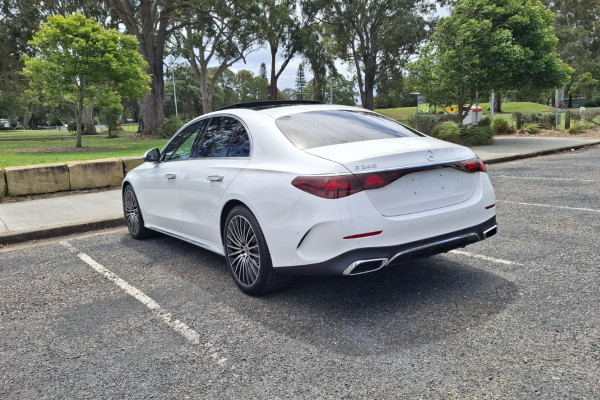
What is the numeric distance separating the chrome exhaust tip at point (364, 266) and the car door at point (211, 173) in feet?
4.40

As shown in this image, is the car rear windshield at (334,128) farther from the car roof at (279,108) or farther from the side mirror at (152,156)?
the side mirror at (152,156)

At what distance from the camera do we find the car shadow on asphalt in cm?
321

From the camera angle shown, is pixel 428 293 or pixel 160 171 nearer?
pixel 428 293

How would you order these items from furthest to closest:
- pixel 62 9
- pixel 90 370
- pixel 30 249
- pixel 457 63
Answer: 1. pixel 62 9
2. pixel 457 63
3. pixel 30 249
4. pixel 90 370

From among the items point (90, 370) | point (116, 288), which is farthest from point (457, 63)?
point (90, 370)

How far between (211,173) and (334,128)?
3.91ft

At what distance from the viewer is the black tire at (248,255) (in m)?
3.80

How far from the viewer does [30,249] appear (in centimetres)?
621

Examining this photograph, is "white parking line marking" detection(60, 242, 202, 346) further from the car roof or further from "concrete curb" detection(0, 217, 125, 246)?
the car roof

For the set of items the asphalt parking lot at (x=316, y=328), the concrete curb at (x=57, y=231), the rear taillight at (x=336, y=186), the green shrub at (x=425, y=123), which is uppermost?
the green shrub at (x=425, y=123)

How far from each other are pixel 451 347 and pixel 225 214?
2.17 metres

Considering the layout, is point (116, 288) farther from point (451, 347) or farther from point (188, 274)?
point (451, 347)

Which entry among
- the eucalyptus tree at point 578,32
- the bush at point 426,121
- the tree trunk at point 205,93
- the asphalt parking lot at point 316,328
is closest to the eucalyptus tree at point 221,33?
the tree trunk at point 205,93

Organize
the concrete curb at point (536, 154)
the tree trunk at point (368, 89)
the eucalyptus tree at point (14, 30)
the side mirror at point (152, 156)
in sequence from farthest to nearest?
the tree trunk at point (368, 89) < the eucalyptus tree at point (14, 30) < the concrete curb at point (536, 154) < the side mirror at point (152, 156)
